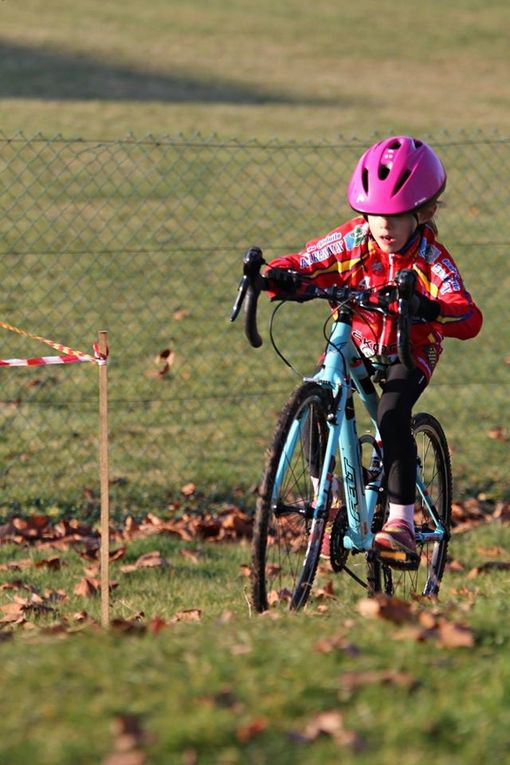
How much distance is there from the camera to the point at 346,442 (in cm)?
554

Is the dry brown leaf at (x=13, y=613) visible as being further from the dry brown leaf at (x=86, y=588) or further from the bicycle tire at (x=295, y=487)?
the bicycle tire at (x=295, y=487)

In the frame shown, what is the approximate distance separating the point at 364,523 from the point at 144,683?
1.92 m

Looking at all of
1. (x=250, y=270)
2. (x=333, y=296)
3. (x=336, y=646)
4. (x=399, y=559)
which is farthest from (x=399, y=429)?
(x=336, y=646)

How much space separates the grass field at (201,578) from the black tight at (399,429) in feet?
1.60

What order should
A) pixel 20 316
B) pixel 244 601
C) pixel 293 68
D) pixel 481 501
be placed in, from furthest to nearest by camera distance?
pixel 293 68, pixel 20 316, pixel 481 501, pixel 244 601

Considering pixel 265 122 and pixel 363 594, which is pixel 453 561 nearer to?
pixel 363 594

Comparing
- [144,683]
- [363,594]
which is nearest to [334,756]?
[144,683]

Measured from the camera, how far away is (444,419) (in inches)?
409

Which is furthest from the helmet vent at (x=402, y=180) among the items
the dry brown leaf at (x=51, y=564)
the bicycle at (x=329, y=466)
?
the dry brown leaf at (x=51, y=564)

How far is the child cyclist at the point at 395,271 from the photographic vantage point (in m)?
5.45

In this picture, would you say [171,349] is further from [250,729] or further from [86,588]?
[250,729]

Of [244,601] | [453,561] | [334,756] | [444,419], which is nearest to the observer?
[334,756]

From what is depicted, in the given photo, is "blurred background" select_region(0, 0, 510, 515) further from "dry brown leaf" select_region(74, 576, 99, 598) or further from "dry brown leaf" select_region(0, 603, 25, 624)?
"dry brown leaf" select_region(0, 603, 25, 624)

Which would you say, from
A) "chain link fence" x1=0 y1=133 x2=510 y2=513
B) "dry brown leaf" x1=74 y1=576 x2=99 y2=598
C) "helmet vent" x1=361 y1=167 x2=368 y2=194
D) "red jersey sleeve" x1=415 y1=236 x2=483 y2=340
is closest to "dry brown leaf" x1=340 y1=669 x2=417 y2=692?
"red jersey sleeve" x1=415 y1=236 x2=483 y2=340
